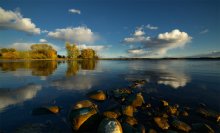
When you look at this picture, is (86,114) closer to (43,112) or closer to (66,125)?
(66,125)

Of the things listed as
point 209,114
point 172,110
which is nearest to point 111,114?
point 172,110

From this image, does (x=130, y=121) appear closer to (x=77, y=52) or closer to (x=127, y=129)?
(x=127, y=129)

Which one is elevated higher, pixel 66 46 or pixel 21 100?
pixel 66 46

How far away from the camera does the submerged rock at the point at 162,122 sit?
10.2m

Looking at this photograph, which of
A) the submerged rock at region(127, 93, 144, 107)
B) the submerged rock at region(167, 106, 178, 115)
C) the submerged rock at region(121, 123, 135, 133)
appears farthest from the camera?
the submerged rock at region(127, 93, 144, 107)

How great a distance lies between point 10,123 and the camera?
10531mm

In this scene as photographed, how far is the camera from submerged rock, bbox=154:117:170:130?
10.2 m

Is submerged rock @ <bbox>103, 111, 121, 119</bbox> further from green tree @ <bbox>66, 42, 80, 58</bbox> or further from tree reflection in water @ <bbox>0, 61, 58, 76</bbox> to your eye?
green tree @ <bbox>66, 42, 80, 58</bbox>

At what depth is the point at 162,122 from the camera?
10.5 meters

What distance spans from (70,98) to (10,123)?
645 centimetres

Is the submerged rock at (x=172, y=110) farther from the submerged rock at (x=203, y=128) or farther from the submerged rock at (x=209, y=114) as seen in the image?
the submerged rock at (x=203, y=128)

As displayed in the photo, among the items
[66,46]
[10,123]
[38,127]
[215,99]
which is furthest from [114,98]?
[66,46]

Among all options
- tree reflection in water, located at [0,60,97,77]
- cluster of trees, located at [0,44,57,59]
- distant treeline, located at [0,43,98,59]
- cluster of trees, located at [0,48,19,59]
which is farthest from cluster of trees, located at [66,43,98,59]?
tree reflection in water, located at [0,60,97,77]

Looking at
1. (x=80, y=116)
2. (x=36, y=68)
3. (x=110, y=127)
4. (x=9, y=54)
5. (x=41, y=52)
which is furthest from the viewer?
(x=41, y=52)
